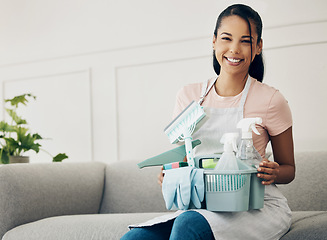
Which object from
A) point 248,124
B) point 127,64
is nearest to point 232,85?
point 248,124

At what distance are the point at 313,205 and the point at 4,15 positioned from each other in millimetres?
2474

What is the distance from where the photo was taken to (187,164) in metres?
1.18

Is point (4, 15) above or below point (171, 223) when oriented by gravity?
above

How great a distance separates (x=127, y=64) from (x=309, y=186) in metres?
1.33

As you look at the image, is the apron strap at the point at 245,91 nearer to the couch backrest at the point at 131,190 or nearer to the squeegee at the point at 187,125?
the squeegee at the point at 187,125

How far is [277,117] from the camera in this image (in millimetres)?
1348

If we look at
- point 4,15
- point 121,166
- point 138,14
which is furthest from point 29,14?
point 121,166

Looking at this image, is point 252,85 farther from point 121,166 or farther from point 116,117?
point 116,117

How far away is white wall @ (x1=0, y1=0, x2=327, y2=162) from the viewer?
2.20m

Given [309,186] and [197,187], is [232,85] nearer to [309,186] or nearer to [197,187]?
[197,187]

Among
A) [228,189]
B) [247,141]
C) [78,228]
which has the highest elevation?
[247,141]

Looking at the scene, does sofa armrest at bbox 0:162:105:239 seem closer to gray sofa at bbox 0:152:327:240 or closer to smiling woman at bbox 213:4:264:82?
gray sofa at bbox 0:152:327:240

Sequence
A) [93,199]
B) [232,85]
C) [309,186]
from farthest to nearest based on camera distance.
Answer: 1. [93,199]
2. [309,186]
3. [232,85]

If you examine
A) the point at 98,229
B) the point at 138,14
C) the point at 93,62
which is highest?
the point at 138,14
